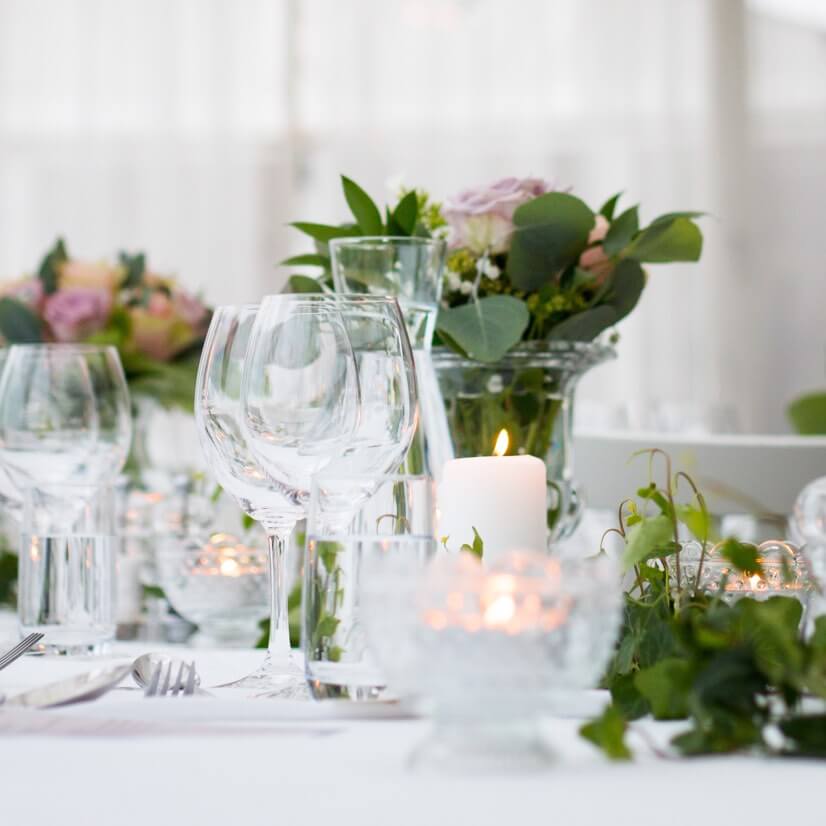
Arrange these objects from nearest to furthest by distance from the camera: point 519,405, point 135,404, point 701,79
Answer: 1. point 519,405
2. point 135,404
3. point 701,79

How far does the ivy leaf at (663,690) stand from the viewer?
45 centimetres

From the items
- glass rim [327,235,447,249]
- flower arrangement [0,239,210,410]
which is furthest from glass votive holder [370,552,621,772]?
flower arrangement [0,239,210,410]

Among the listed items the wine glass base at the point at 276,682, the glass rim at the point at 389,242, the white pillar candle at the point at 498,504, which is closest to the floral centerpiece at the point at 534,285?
the glass rim at the point at 389,242

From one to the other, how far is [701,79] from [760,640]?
12.9 feet

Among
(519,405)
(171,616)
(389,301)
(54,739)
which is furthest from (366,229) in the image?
(54,739)

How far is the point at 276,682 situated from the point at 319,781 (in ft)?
0.73

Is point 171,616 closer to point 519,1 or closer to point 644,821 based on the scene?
point 644,821

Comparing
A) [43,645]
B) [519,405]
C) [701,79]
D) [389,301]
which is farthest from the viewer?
[701,79]

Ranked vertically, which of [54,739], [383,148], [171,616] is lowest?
[171,616]

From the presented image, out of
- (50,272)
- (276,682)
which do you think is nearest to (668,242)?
(276,682)

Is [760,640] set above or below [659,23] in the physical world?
below

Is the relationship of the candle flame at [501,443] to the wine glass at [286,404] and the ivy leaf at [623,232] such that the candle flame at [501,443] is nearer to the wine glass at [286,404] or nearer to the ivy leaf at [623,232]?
the wine glass at [286,404]

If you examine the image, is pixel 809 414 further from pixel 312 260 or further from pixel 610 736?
pixel 610 736

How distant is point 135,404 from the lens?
160cm
